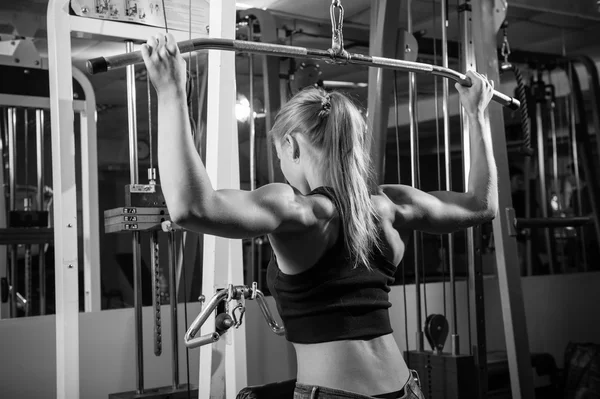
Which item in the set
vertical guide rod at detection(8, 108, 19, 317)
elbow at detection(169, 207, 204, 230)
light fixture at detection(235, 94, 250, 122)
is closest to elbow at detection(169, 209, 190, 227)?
elbow at detection(169, 207, 204, 230)

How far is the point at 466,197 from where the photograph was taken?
2004 millimetres

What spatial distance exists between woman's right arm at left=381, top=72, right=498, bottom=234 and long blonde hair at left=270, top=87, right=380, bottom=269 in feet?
0.36

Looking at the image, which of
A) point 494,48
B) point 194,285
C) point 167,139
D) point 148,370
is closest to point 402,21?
point 494,48

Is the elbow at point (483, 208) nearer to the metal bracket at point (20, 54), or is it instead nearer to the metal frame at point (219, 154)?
the metal frame at point (219, 154)

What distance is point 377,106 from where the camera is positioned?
11.7ft

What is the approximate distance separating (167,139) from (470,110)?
1.16 m

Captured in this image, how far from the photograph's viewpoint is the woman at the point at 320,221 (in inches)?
53.9

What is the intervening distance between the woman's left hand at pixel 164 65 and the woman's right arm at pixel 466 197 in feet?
2.17

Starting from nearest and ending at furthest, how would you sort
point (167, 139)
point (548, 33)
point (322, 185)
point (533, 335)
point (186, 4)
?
1. point (167, 139)
2. point (322, 185)
3. point (186, 4)
4. point (533, 335)
5. point (548, 33)

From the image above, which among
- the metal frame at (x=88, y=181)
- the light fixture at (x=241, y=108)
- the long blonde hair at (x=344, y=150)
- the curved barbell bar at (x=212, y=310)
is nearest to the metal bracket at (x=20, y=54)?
the metal frame at (x=88, y=181)

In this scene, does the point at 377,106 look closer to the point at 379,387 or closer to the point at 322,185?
the point at 322,185

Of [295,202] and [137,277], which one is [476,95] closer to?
[295,202]

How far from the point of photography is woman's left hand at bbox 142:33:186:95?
4.57 ft

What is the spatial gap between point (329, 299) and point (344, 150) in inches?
14.2
